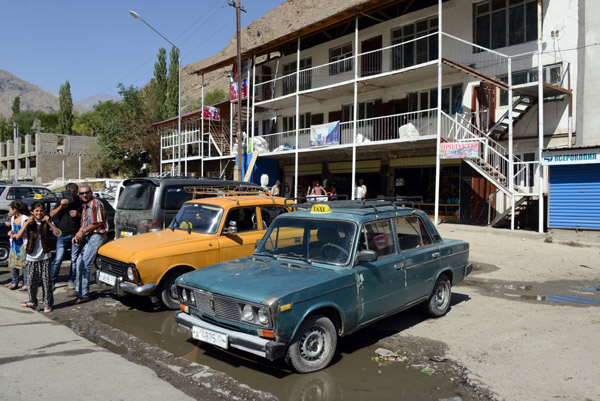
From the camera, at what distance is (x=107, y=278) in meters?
6.31

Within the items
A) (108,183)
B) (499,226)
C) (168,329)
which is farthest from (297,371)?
(108,183)

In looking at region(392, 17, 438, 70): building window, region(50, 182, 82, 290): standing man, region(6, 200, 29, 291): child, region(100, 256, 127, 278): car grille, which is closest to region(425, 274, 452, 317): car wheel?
region(100, 256, 127, 278): car grille

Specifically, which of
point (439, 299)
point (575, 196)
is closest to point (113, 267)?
point (439, 299)

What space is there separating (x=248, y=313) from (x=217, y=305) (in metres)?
0.42

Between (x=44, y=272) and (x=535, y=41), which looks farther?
(x=535, y=41)

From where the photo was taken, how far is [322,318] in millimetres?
4164

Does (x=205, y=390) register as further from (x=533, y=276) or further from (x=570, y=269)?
(x=570, y=269)

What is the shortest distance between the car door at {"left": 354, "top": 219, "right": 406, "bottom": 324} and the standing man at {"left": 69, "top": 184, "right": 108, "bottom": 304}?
4.45m

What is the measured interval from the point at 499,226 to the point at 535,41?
725 centimetres

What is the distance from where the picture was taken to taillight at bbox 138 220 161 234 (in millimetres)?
7965

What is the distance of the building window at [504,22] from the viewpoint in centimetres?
1642

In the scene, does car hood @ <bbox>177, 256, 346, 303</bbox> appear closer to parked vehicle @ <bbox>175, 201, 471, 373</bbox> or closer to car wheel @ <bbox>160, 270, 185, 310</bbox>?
parked vehicle @ <bbox>175, 201, 471, 373</bbox>

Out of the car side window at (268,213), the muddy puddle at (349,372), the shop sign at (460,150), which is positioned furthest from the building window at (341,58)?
the muddy puddle at (349,372)

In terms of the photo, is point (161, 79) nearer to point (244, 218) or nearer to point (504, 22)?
point (504, 22)
